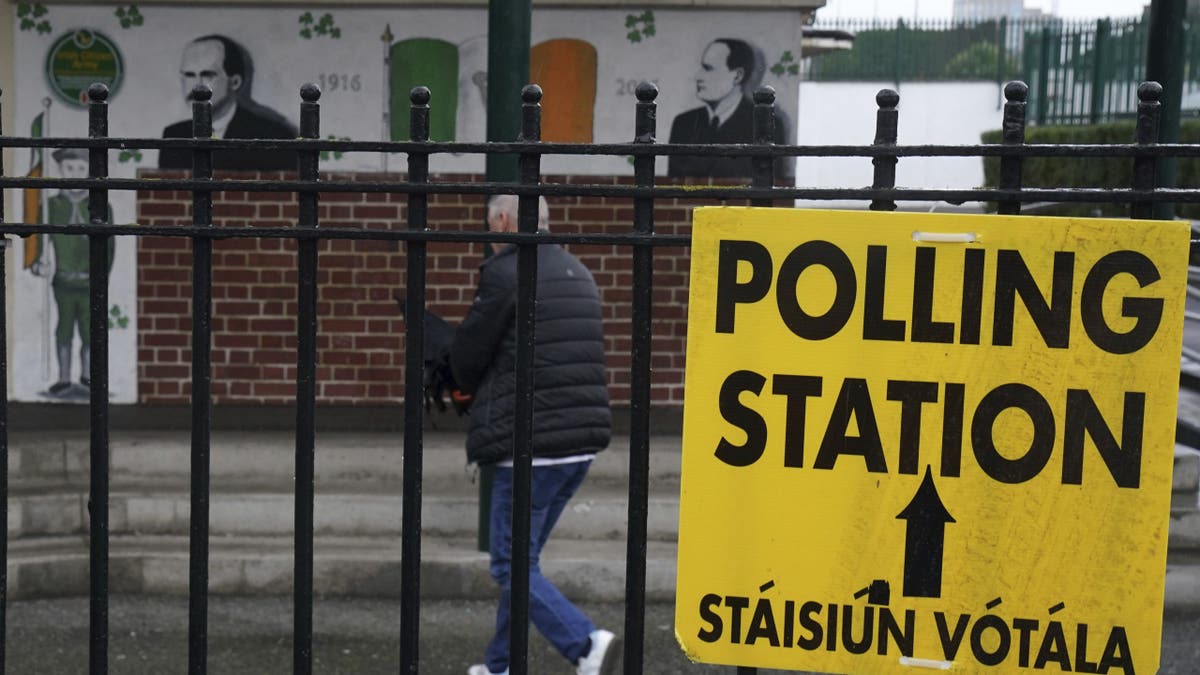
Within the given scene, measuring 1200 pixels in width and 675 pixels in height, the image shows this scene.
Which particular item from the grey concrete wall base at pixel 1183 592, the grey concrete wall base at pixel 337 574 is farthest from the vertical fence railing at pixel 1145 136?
the grey concrete wall base at pixel 1183 592

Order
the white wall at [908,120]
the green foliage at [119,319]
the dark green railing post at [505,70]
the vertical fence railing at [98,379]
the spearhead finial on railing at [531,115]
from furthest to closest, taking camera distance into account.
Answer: the white wall at [908,120], the green foliage at [119,319], the dark green railing post at [505,70], the vertical fence railing at [98,379], the spearhead finial on railing at [531,115]

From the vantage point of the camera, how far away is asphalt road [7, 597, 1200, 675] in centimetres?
545

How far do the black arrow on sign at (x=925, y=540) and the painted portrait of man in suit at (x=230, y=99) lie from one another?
5506 millimetres

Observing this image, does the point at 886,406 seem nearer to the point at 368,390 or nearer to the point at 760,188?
the point at 760,188

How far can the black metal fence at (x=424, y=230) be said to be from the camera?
2.62m

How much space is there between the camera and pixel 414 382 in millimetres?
2846

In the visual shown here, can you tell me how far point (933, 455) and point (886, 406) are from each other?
0.12 meters

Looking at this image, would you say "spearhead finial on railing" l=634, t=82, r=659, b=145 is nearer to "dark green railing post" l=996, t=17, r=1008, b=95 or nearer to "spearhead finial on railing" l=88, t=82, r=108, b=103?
"spearhead finial on railing" l=88, t=82, r=108, b=103

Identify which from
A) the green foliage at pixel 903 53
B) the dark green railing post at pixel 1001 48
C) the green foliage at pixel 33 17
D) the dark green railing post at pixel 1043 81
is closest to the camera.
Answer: the green foliage at pixel 33 17

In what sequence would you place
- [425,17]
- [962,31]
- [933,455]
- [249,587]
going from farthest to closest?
[962,31] → [425,17] → [249,587] → [933,455]

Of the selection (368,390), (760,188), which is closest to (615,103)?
(368,390)

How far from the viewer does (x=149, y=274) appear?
7598mm

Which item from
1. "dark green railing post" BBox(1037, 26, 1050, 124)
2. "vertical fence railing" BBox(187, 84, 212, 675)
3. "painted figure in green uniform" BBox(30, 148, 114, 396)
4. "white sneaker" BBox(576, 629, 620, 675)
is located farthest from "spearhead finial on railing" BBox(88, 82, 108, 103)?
"dark green railing post" BBox(1037, 26, 1050, 124)

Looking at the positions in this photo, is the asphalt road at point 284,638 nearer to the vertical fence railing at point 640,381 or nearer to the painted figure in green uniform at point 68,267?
the painted figure in green uniform at point 68,267
